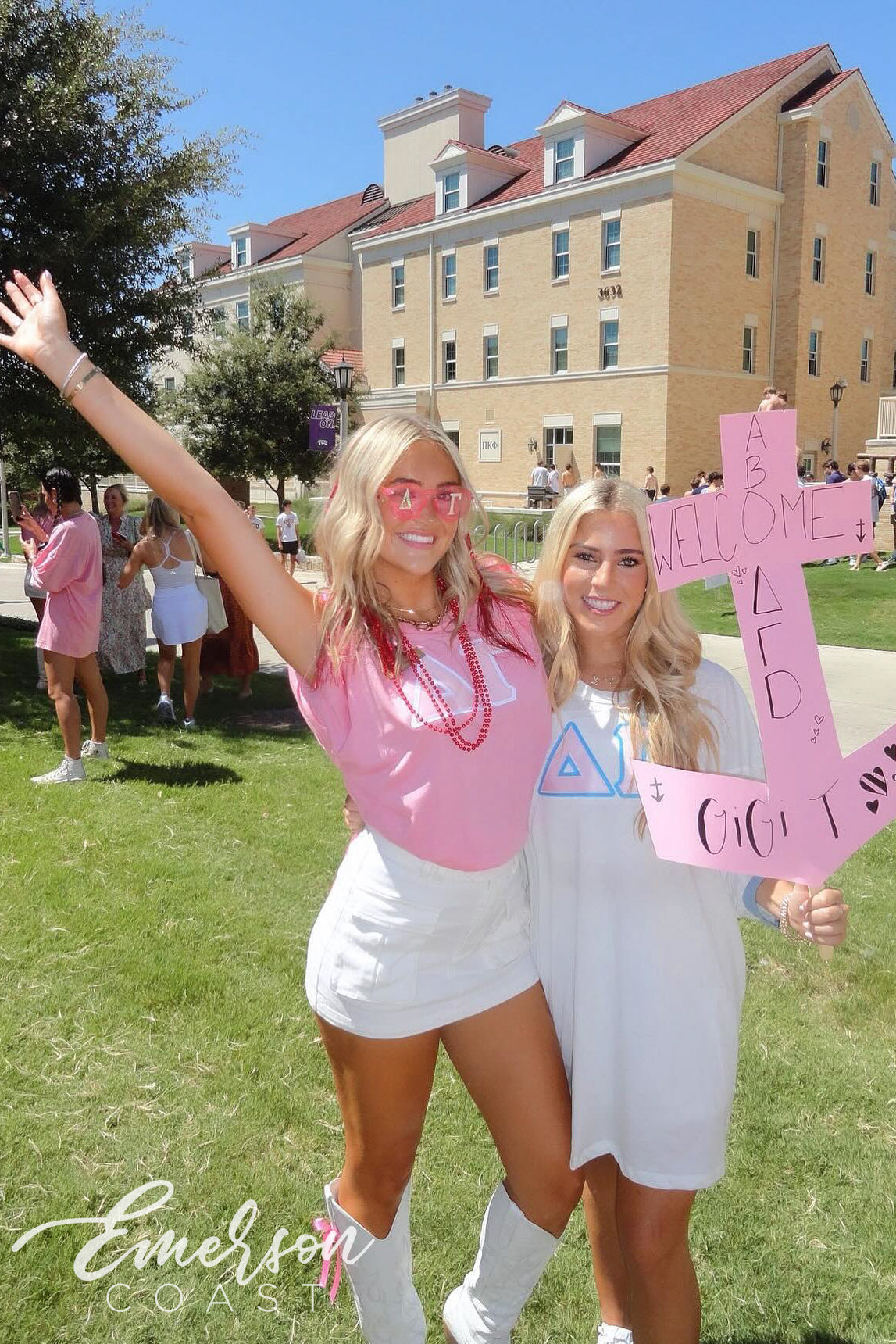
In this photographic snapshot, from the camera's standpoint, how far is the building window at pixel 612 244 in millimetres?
30031

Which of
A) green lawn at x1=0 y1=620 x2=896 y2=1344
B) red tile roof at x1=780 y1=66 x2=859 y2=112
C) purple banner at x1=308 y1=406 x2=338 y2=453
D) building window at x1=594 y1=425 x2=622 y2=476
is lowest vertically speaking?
green lawn at x1=0 y1=620 x2=896 y2=1344

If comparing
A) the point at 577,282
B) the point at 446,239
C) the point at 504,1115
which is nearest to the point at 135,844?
the point at 504,1115

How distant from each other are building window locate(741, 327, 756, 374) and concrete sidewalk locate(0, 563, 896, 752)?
2266cm

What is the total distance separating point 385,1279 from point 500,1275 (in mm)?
255

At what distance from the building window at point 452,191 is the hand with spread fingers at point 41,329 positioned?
3517 cm

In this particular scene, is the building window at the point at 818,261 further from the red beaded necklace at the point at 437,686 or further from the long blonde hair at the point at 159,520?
the red beaded necklace at the point at 437,686

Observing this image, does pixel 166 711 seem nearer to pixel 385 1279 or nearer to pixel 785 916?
pixel 385 1279

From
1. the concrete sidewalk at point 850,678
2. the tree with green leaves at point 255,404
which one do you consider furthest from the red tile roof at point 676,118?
the concrete sidewalk at point 850,678

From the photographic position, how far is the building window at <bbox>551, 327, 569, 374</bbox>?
32037 mm

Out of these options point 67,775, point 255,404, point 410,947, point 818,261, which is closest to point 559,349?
point 818,261

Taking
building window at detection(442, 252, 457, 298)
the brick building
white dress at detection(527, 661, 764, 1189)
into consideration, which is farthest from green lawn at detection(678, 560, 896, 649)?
building window at detection(442, 252, 457, 298)

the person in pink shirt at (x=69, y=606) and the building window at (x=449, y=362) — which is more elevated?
the building window at (x=449, y=362)

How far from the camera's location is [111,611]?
384 inches

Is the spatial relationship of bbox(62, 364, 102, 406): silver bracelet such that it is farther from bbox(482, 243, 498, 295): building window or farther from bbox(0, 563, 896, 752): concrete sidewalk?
bbox(482, 243, 498, 295): building window
